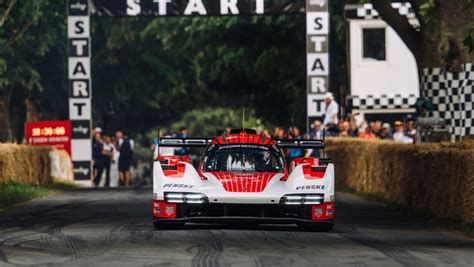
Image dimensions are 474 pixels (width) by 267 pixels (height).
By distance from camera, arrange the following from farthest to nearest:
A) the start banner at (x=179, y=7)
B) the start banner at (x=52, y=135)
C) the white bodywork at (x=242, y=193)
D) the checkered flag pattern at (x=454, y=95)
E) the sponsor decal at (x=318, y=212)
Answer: the start banner at (x=52, y=135), the start banner at (x=179, y=7), the checkered flag pattern at (x=454, y=95), the sponsor decal at (x=318, y=212), the white bodywork at (x=242, y=193)

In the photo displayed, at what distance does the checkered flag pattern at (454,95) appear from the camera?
82.8 feet

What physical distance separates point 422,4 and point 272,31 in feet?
77.3

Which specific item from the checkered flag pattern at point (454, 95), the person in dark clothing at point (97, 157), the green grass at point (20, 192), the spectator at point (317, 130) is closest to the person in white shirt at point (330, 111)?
the spectator at point (317, 130)

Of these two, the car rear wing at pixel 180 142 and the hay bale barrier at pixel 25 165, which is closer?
the car rear wing at pixel 180 142

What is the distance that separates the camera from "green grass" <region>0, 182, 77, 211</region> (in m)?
26.0

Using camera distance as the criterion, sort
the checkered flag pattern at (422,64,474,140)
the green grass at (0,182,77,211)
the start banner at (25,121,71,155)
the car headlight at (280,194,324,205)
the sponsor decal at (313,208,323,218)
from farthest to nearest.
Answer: the start banner at (25,121,71,155) → the green grass at (0,182,77,211) → the checkered flag pattern at (422,64,474,140) → the sponsor decal at (313,208,323,218) → the car headlight at (280,194,324,205)

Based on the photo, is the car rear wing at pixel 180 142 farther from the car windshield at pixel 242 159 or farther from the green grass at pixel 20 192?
the green grass at pixel 20 192

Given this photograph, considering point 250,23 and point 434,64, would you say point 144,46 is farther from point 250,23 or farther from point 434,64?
point 434,64

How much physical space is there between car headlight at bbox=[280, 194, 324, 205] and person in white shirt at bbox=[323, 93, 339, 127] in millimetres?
15127

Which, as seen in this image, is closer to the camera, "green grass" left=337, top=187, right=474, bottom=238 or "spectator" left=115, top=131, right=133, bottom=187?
"green grass" left=337, top=187, right=474, bottom=238

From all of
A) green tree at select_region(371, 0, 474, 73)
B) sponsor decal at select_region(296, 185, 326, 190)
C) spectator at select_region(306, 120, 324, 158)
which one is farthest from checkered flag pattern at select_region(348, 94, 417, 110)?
sponsor decal at select_region(296, 185, 326, 190)

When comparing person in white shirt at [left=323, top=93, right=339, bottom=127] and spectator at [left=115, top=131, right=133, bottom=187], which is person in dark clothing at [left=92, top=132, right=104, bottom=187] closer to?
spectator at [left=115, top=131, right=133, bottom=187]

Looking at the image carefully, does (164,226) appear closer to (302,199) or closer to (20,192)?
(302,199)

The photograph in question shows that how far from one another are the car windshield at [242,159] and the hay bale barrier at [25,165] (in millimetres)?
9830
